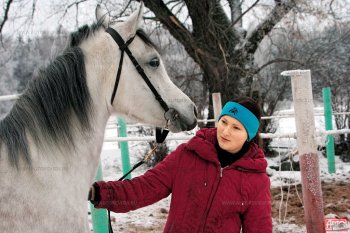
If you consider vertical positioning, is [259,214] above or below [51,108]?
below

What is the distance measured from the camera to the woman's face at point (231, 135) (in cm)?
158

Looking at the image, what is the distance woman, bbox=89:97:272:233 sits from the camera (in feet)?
5.04

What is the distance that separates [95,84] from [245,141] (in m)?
0.73

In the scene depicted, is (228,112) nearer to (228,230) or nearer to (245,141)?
(245,141)

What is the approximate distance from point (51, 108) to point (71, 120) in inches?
3.6

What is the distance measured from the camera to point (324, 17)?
7.42 metres

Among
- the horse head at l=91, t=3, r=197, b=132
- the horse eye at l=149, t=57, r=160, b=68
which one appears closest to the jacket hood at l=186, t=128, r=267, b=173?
the horse head at l=91, t=3, r=197, b=132

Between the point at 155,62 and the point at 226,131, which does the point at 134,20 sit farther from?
the point at 226,131

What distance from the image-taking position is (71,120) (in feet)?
4.57

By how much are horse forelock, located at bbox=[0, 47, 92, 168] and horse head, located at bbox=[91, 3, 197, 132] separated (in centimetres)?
A: 13

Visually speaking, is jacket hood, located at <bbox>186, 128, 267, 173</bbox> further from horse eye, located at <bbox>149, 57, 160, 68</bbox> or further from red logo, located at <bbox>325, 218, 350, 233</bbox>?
red logo, located at <bbox>325, 218, 350, 233</bbox>

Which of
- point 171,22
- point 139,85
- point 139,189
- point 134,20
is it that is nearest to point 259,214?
point 139,189

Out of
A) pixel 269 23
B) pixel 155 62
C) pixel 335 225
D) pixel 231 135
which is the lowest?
Answer: pixel 335 225

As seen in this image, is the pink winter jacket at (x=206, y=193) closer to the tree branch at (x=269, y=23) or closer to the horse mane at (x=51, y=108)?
the horse mane at (x=51, y=108)
